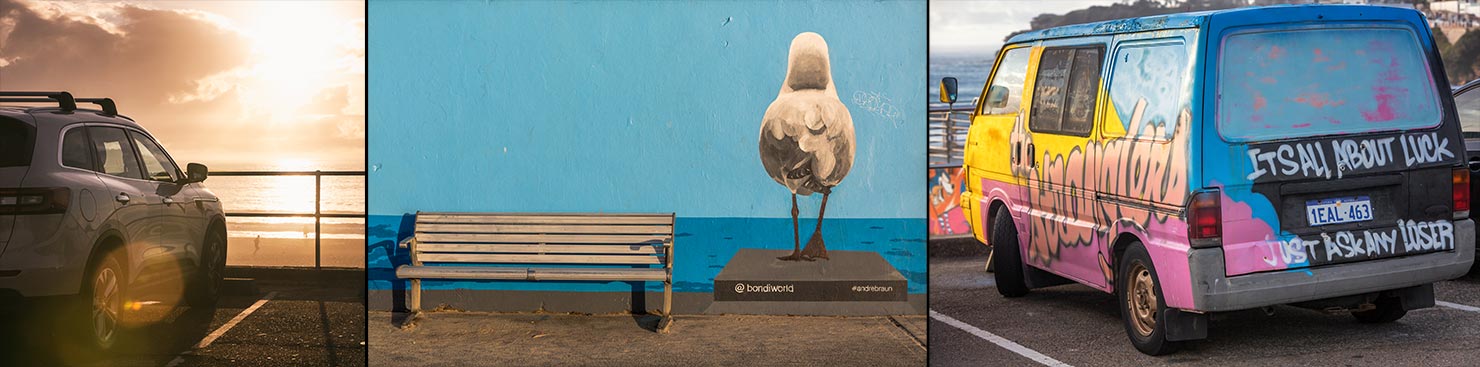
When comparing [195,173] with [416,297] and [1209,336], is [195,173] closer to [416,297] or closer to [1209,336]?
[416,297]

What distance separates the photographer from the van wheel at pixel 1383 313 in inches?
259

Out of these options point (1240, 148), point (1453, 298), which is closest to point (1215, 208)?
point (1240, 148)

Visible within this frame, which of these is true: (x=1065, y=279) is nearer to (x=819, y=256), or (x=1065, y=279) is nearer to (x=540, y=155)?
(x=819, y=256)

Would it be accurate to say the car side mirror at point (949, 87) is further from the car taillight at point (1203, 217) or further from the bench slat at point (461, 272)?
the bench slat at point (461, 272)

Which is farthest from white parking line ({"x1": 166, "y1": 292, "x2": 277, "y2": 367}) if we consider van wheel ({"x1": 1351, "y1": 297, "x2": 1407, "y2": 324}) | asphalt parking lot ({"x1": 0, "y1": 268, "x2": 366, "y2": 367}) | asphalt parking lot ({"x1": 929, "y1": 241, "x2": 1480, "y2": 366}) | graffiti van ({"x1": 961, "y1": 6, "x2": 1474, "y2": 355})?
van wheel ({"x1": 1351, "y1": 297, "x2": 1407, "y2": 324})

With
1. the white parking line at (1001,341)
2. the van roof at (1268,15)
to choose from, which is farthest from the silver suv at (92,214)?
the van roof at (1268,15)

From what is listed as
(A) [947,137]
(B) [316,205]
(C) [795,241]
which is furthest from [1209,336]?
(B) [316,205]

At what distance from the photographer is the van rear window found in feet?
19.2

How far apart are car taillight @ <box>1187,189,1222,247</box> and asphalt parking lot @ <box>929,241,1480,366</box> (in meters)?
0.78

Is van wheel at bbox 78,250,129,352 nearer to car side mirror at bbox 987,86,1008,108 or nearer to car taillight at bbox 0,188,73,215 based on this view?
car taillight at bbox 0,188,73,215

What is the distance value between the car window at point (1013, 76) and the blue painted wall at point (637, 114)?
48.8 inches

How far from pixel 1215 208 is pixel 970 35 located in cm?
457

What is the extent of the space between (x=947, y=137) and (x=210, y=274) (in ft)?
20.2

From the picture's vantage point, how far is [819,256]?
21.0ft
